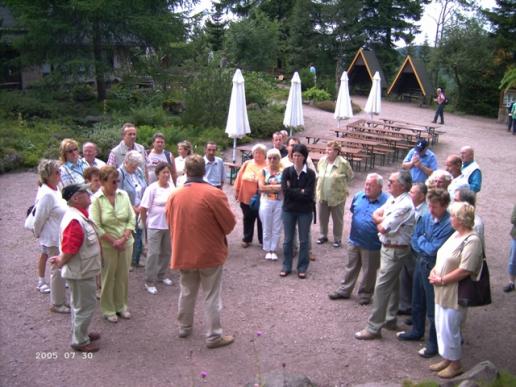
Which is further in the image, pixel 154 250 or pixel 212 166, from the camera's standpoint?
pixel 212 166

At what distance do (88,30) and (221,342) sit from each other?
17.8m

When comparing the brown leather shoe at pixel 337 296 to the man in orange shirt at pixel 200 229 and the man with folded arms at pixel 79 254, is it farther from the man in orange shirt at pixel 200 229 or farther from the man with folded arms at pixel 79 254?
the man with folded arms at pixel 79 254

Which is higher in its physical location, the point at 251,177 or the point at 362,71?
the point at 362,71

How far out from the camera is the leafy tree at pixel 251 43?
30.7 metres

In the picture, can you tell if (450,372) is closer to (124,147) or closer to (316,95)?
(124,147)

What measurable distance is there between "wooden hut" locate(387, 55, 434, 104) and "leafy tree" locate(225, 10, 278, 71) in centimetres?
772

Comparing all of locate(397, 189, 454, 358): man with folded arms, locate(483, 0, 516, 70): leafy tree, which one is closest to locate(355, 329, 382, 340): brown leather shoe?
locate(397, 189, 454, 358): man with folded arms

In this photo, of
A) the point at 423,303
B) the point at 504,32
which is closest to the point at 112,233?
the point at 423,303

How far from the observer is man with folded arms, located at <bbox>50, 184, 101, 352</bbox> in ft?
15.3

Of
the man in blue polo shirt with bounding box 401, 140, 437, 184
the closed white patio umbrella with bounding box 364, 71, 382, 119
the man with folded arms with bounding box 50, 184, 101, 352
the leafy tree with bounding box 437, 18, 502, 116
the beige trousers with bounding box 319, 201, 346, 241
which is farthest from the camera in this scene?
the leafy tree with bounding box 437, 18, 502, 116

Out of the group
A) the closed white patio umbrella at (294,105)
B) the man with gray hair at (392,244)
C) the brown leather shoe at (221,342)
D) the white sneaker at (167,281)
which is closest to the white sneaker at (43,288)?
the white sneaker at (167,281)

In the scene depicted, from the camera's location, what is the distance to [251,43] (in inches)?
1228

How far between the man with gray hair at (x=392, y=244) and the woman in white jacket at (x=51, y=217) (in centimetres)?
320

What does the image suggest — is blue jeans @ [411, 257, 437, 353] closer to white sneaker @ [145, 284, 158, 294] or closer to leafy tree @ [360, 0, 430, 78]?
white sneaker @ [145, 284, 158, 294]
